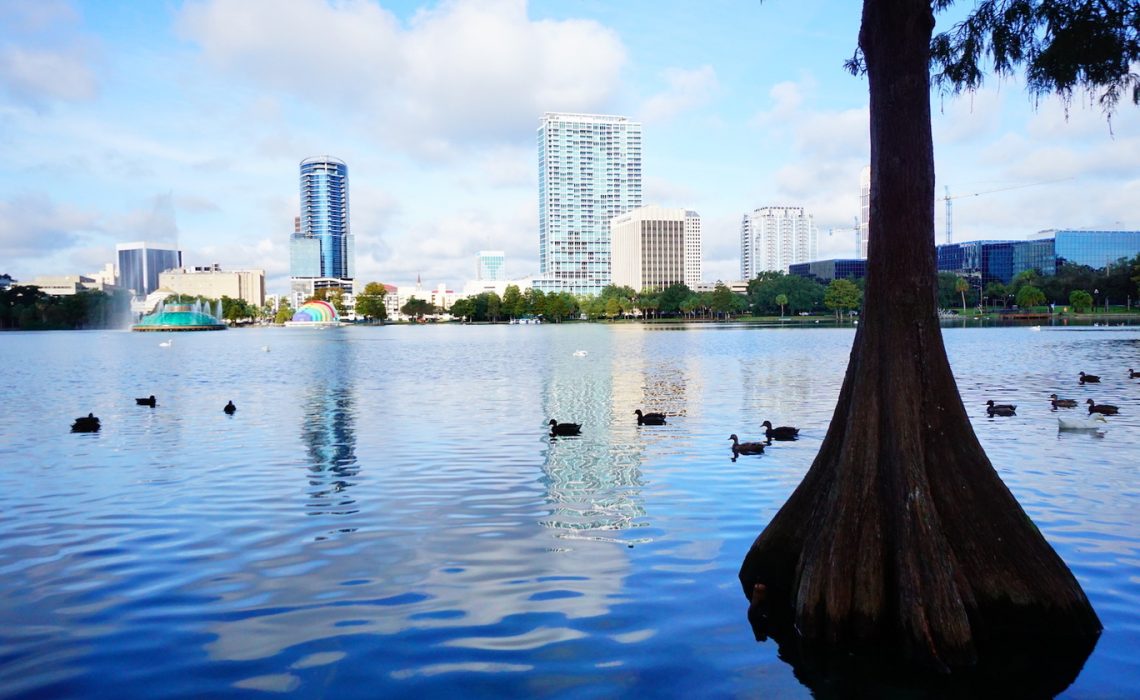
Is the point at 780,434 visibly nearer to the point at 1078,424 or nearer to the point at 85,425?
the point at 1078,424

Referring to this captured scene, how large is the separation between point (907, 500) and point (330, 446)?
1687cm

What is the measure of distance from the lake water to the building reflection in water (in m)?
0.13

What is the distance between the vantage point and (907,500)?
321 inches

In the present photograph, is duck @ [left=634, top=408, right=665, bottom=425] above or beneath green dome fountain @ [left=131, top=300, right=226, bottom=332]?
beneath

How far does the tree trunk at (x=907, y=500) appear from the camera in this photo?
8.04 metres

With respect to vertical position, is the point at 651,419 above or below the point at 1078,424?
below

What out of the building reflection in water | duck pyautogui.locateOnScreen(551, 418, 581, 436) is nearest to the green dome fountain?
the building reflection in water

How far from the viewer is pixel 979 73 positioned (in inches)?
451

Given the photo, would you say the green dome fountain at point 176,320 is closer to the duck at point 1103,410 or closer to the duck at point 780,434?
the duck at point 780,434

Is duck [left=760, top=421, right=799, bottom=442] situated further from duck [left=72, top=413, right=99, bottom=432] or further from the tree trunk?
duck [left=72, top=413, right=99, bottom=432]

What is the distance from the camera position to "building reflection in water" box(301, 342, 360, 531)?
50.0 feet

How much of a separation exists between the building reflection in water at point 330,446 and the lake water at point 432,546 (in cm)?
13

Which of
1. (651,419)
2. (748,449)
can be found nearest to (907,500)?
(748,449)

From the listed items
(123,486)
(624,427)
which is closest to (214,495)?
(123,486)
